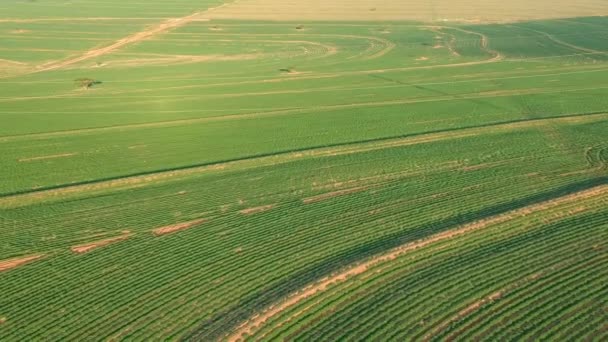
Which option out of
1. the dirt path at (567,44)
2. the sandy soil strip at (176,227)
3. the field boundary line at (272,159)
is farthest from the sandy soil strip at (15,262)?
the dirt path at (567,44)

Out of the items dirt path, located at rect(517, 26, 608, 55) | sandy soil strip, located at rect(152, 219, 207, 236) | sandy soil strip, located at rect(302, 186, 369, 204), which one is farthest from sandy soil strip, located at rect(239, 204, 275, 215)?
dirt path, located at rect(517, 26, 608, 55)

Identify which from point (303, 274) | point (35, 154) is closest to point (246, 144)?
point (35, 154)

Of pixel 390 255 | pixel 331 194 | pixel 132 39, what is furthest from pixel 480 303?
pixel 132 39

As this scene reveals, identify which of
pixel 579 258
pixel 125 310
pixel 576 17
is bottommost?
pixel 125 310

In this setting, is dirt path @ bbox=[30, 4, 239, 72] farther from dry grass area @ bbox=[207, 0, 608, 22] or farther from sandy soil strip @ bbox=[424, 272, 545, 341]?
sandy soil strip @ bbox=[424, 272, 545, 341]

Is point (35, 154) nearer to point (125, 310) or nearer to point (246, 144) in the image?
point (246, 144)
